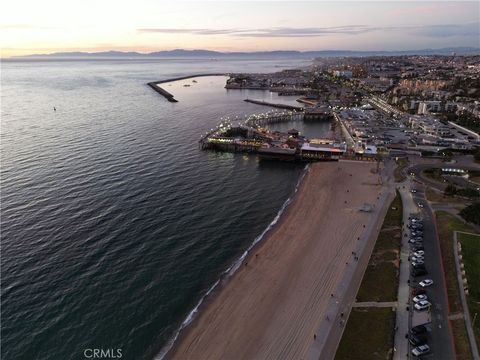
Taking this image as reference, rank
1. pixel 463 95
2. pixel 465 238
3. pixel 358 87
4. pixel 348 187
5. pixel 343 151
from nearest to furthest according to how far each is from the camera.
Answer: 1. pixel 465 238
2. pixel 348 187
3. pixel 343 151
4. pixel 463 95
5. pixel 358 87

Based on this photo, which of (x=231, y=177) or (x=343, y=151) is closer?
(x=231, y=177)

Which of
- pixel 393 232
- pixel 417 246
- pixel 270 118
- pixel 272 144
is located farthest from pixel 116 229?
pixel 270 118

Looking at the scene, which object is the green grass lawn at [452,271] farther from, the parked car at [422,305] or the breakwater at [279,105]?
the breakwater at [279,105]

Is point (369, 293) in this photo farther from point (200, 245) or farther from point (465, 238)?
point (200, 245)

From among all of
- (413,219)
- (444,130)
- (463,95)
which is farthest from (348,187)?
(463,95)

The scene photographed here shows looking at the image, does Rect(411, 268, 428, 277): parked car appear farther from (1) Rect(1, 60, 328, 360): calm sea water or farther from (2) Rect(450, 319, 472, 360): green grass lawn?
(1) Rect(1, 60, 328, 360): calm sea water

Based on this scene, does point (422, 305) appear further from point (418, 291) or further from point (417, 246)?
point (417, 246)
